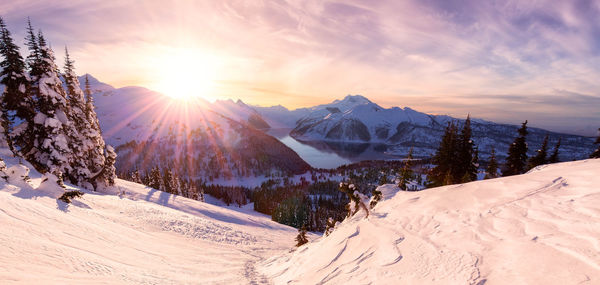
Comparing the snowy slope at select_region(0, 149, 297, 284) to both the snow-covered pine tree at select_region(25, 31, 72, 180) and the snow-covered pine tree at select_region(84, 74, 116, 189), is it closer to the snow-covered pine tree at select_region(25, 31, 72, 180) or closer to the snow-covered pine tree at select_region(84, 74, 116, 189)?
the snow-covered pine tree at select_region(25, 31, 72, 180)

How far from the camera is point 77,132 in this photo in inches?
877

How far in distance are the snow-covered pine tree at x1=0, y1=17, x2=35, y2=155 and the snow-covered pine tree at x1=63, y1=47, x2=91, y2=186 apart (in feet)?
9.08

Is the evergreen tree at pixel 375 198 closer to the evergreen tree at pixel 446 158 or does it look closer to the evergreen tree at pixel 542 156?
the evergreen tree at pixel 446 158

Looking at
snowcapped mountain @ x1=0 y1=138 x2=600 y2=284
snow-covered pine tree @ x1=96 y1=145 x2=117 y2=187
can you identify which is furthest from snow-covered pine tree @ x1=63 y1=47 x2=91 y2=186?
snowcapped mountain @ x1=0 y1=138 x2=600 y2=284

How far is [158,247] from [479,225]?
12.8 meters

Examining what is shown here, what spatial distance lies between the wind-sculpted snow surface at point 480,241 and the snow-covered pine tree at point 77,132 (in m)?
23.7

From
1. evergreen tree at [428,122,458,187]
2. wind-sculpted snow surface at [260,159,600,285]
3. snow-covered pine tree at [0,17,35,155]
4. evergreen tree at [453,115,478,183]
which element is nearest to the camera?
wind-sculpted snow surface at [260,159,600,285]

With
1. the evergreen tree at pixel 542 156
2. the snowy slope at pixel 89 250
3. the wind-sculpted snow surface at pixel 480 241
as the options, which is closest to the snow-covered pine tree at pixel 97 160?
the snowy slope at pixel 89 250

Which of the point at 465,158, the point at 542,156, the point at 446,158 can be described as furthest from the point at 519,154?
the point at 446,158

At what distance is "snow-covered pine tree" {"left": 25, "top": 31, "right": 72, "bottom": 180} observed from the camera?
18953mm

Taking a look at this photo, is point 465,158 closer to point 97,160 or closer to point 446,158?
point 446,158

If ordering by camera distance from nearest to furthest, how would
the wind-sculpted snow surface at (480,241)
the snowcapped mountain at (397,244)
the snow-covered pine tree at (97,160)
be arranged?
the wind-sculpted snow surface at (480,241), the snowcapped mountain at (397,244), the snow-covered pine tree at (97,160)

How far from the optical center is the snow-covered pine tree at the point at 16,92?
1831 centimetres

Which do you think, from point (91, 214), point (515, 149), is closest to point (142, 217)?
point (91, 214)
